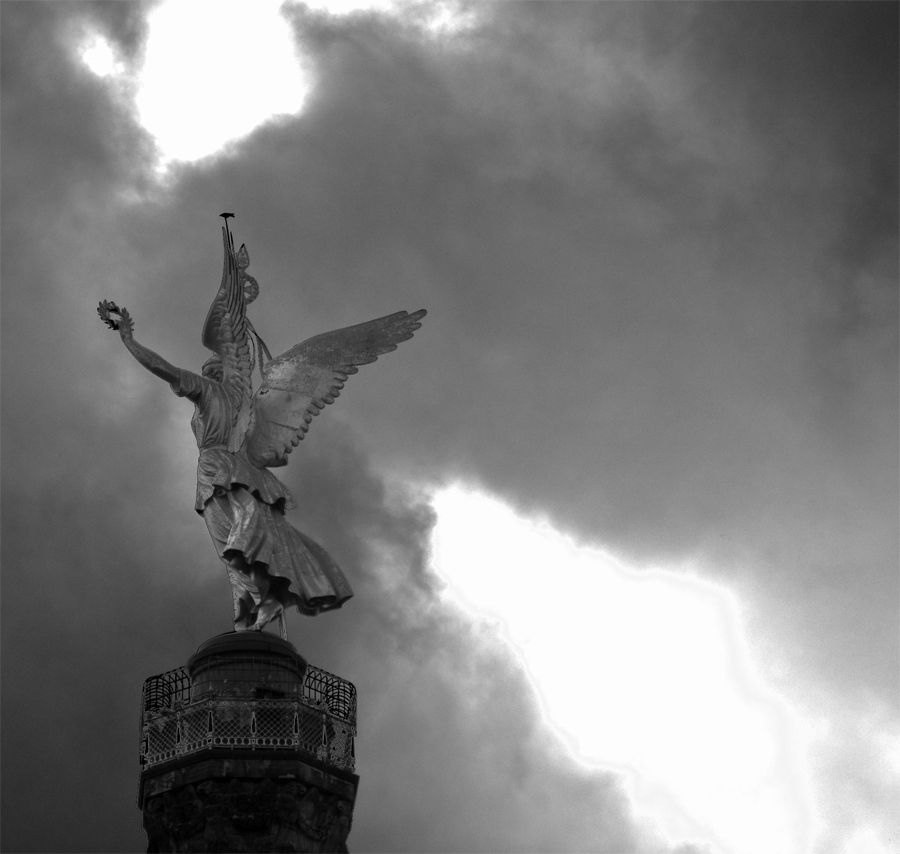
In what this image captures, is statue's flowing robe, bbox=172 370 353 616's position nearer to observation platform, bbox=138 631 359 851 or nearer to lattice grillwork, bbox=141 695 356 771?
observation platform, bbox=138 631 359 851

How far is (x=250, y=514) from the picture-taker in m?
57.3

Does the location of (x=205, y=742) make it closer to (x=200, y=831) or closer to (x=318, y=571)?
(x=200, y=831)

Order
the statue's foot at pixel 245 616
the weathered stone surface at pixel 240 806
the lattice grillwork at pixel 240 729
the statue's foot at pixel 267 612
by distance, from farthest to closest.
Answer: the statue's foot at pixel 245 616 → the statue's foot at pixel 267 612 → the lattice grillwork at pixel 240 729 → the weathered stone surface at pixel 240 806

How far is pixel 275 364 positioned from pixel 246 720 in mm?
11347

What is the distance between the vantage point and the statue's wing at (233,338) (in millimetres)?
59688

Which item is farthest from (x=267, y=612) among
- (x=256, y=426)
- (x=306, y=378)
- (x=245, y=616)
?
(x=306, y=378)

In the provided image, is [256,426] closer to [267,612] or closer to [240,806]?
[267,612]

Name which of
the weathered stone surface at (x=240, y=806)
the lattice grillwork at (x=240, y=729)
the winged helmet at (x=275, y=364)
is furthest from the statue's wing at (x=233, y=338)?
the weathered stone surface at (x=240, y=806)

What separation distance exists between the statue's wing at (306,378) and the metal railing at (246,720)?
695 cm

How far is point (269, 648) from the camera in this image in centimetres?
5500

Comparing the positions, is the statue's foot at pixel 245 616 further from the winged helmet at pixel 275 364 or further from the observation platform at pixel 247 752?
the winged helmet at pixel 275 364

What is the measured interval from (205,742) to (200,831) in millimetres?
1918

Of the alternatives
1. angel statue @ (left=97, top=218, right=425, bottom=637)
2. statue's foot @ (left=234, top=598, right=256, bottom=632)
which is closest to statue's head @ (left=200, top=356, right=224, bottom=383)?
angel statue @ (left=97, top=218, right=425, bottom=637)

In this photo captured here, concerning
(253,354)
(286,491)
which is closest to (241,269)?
(253,354)
